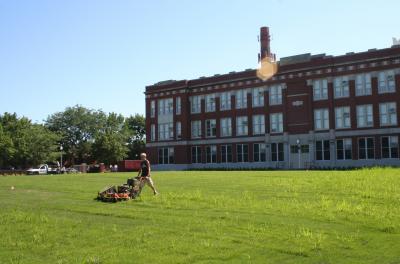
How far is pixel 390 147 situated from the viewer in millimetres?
52656

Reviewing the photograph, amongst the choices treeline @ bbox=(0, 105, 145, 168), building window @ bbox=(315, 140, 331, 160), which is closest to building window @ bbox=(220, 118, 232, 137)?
building window @ bbox=(315, 140, 331, 160)

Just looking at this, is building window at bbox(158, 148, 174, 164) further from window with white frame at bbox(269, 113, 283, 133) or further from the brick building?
window with white frame at bbox(269, 113, 283, 133)

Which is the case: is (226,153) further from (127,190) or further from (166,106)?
(127,190)

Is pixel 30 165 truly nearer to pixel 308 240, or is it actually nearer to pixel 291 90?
pixel 291 90

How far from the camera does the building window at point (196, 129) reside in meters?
69.8

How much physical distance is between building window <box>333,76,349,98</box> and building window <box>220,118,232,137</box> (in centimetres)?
1533

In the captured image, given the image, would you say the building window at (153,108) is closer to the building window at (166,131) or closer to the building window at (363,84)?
the building window at (166,131)

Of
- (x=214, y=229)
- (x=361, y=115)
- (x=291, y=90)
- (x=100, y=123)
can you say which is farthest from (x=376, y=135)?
(x=100, y=123)

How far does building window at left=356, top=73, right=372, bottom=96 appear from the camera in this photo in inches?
2152

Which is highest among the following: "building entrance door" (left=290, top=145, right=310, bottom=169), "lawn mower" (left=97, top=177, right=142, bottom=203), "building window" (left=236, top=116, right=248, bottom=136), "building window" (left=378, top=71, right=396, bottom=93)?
"building window" (left=378, top=71, right=396, bottom=93)

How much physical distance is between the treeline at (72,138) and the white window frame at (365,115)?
51.5m

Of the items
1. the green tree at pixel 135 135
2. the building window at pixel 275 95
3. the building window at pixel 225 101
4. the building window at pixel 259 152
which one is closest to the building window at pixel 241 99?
the building window at pixel 225 101

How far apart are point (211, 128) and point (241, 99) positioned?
6206 mm

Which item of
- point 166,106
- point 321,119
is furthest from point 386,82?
point 166,106
